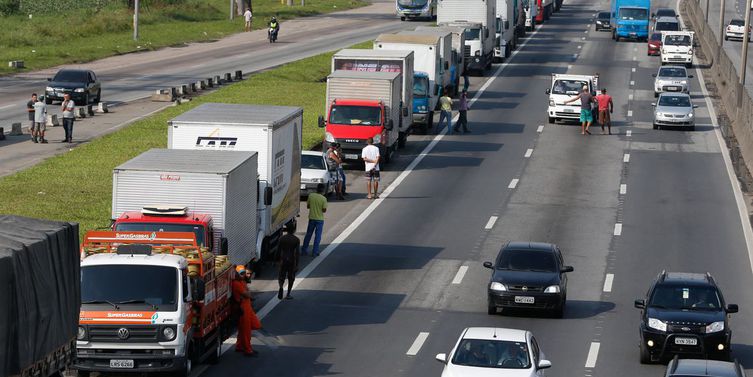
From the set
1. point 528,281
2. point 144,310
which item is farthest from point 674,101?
point 144,310

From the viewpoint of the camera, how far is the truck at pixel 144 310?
2400 centimetres

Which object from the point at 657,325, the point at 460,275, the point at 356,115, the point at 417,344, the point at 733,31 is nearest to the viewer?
the point at 657,325

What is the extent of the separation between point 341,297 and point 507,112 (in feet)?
114

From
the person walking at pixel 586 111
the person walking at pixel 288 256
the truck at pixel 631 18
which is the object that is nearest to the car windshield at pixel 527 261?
the person walking at pixel 288 256

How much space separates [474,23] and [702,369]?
56.7 m

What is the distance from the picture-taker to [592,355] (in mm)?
27688

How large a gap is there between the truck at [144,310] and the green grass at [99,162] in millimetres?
12100

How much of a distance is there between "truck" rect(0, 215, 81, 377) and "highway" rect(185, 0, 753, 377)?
5323 millimetres

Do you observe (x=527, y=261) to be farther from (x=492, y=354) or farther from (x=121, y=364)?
(x=121, y=364)

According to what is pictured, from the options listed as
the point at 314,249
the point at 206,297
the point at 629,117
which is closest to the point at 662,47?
the point at 629,117

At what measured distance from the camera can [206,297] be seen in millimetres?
25438

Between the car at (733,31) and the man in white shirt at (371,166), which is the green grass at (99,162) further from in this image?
the car at (733,31)

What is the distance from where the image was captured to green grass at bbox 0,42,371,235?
3997 centimetres

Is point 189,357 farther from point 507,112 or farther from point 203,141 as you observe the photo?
point 507,112
